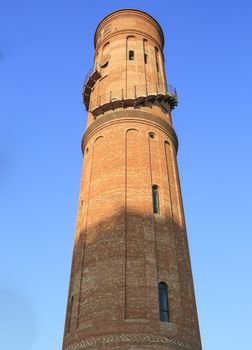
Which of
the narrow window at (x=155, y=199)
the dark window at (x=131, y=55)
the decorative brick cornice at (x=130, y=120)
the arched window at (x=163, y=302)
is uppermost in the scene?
the dark window at (x=131, y=55)

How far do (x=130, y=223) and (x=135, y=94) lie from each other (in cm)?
820

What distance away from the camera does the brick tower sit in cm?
1567

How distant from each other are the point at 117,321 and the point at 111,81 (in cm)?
1417

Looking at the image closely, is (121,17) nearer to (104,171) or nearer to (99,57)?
(99,57)

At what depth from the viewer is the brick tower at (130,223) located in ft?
51.4

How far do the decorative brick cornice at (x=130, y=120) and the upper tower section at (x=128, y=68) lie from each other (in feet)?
1.67

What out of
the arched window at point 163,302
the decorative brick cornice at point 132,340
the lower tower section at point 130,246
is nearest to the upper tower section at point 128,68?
the lower tower section at point 130,246

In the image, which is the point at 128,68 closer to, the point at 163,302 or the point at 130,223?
the point at 130,223

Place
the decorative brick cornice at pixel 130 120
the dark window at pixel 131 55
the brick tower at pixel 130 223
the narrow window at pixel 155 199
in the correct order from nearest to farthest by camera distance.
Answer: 1. the brick tower at pixel 130 223
2. the narrow window at pixel 155 199
3. the decorative brick cornice at pixel 130 120
4. the dark window at pixel 131 55

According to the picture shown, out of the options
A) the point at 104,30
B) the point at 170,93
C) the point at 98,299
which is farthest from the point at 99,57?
the point at 98,299

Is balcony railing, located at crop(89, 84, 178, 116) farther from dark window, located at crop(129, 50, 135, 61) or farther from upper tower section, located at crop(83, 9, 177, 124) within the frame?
dark window, located at crop(129, 50, 135, 61)

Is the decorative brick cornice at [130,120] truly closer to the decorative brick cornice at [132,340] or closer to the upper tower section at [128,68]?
the upper tower section at [128,68]

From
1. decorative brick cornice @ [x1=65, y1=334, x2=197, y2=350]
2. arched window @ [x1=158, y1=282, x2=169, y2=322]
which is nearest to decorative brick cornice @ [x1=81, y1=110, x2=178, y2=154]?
arched window @ [x1=158, y1=282, x2=169, y2=322]

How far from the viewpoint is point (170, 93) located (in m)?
24.3
